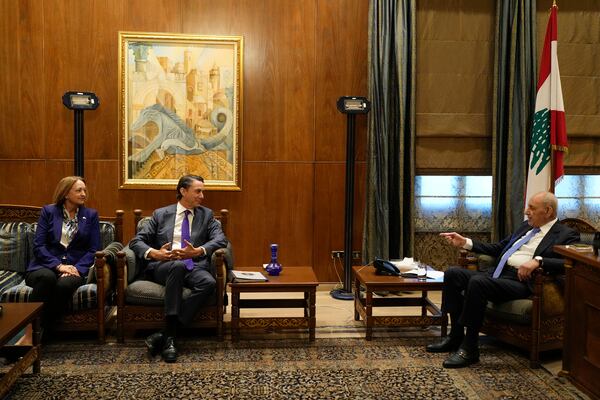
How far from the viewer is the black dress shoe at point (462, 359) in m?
3.71

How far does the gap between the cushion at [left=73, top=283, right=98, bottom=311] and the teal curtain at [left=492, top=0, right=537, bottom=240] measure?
140 inches

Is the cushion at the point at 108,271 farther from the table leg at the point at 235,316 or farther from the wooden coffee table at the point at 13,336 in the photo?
the table leg at the point at 235,316

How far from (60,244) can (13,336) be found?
133 cm

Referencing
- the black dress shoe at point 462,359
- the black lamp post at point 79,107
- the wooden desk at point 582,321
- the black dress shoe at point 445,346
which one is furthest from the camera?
the black lamp post at point 79,107

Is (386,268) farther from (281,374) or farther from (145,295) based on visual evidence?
(145,295)

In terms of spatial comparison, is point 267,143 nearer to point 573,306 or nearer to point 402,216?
point 402,216

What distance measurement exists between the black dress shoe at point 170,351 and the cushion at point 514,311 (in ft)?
6.64

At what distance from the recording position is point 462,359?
147 inches

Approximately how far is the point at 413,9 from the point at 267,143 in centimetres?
176

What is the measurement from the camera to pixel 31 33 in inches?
210

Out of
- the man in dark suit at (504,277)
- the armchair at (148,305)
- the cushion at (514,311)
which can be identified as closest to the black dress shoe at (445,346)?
the man in dark suit at (504,277)

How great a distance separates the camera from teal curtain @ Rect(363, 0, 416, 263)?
217 inches

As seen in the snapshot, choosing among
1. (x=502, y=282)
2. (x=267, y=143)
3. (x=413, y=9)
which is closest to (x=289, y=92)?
(x=267, y=143)

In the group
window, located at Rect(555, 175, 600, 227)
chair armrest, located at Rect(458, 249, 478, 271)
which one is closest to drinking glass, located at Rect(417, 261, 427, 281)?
chair armrest, located at Rect(458, 249, 478, 271)
